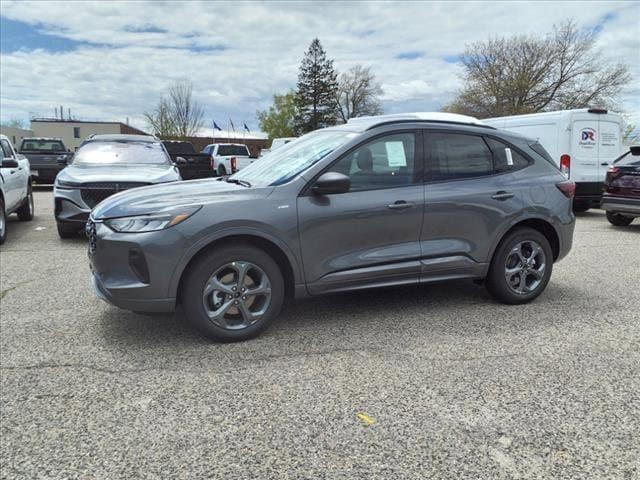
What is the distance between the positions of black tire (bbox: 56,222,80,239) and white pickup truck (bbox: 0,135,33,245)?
792 millimetres

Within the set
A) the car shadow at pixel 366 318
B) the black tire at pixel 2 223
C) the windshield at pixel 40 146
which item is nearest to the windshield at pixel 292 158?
the car shadow at pixel 366 318

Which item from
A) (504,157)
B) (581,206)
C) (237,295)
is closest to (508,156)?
(504,157)

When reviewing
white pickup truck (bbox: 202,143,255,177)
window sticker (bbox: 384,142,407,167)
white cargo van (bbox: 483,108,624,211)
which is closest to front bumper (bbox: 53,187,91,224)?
window sticker (bbox: 384,142,407,167)

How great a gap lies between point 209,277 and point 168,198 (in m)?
0.68

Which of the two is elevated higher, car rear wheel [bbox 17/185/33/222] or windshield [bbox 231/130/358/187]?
windshield [bbox 231/130/358/187]

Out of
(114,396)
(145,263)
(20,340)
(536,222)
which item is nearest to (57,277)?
(20,340)

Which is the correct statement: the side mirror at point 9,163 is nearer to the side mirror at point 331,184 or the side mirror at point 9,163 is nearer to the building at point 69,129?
the side mirror at point 331,184

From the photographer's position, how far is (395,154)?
4.38m

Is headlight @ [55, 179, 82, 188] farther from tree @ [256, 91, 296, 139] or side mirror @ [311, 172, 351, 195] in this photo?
tree @ [256, 91, 296, 139]

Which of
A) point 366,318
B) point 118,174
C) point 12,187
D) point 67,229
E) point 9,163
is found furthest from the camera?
point 12,187

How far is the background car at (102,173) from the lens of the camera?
7559mm

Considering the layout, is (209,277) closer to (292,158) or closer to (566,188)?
(292,158)

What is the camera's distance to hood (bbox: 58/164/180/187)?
25.0ft

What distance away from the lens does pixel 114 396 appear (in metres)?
3.11
